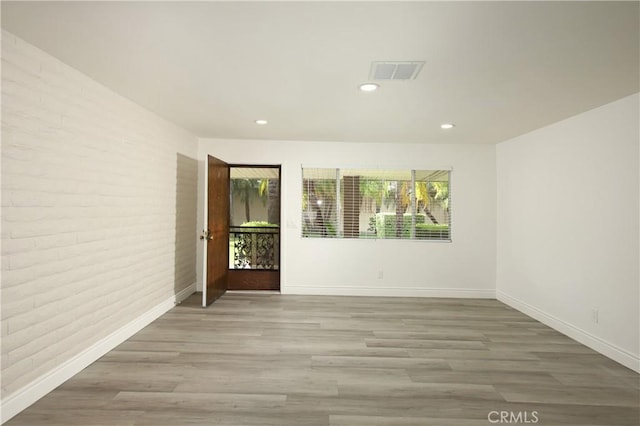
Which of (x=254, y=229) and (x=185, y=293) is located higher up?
(x=254, y=229)

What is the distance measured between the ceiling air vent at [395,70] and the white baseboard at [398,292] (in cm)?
340

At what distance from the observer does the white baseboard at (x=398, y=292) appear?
5.11 meters

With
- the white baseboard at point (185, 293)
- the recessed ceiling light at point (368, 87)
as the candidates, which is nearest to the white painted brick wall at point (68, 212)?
the white baseboard at point (185, 293)

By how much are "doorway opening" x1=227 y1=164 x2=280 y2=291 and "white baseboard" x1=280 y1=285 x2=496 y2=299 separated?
0.49 metres

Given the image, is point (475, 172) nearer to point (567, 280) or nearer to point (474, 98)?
point (567, 280)

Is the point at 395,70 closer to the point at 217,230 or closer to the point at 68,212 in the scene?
the point at 68,212

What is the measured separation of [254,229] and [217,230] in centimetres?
81

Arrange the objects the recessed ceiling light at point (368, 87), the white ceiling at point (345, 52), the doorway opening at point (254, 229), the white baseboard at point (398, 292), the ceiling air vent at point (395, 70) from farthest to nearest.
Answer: the doorway opening at point (254, 229) < the white baseboard at point (398, 292) < the recessed ceiling light at point (368, 87) < the ceiling air vent at point (395, 70) < the white ceiling at point (345, 52)

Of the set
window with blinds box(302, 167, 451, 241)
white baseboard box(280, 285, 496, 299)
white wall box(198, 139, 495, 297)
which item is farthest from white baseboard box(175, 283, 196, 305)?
window with blinds box(302, 167, 451, 241)

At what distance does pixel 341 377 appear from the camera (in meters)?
2.62

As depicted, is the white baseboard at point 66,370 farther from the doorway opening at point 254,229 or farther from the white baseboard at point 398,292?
the white baseboard at point 398,292

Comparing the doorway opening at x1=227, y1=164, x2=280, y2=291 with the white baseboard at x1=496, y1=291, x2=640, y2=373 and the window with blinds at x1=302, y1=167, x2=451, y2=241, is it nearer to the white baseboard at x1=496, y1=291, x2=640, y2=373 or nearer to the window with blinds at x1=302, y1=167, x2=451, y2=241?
the window with blinds at x1=302, y1=167, x2=451, y2=241

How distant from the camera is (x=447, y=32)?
190cm

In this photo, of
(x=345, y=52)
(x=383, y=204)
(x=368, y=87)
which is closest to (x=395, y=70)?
(x=368, y=87)
